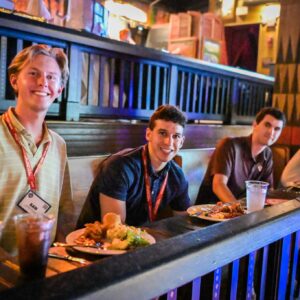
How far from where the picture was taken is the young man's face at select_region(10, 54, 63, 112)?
71.3 inches

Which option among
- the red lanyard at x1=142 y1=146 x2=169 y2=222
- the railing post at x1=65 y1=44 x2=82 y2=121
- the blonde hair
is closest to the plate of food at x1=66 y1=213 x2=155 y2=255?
the red lanyard at x1=142 y1=146 x2=169 y2=222

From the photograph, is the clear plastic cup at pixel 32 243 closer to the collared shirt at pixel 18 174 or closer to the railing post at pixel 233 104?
the collared shirt at pixel 18 174

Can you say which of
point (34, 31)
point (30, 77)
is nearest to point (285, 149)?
point (34, 31)

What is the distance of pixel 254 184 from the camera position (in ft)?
6.22

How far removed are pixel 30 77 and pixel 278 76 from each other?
319cm

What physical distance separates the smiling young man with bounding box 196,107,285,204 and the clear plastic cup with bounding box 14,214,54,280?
216 centimetres

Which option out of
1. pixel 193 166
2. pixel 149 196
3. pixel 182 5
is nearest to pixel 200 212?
pixel 149 196

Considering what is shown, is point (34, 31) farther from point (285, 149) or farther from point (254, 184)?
point (285, 149)

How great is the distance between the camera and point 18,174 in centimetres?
174

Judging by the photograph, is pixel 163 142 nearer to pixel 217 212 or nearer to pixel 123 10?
pixel 217 212

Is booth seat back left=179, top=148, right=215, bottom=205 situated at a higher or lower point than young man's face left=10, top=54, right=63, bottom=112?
lower

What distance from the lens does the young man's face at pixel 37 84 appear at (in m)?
1.81

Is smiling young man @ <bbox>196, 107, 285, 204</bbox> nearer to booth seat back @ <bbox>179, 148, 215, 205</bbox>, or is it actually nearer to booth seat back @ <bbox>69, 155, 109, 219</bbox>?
booth seat back @ <bbox>179, 148, 215, 205</bbox>

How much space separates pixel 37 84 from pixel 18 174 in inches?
16.2
